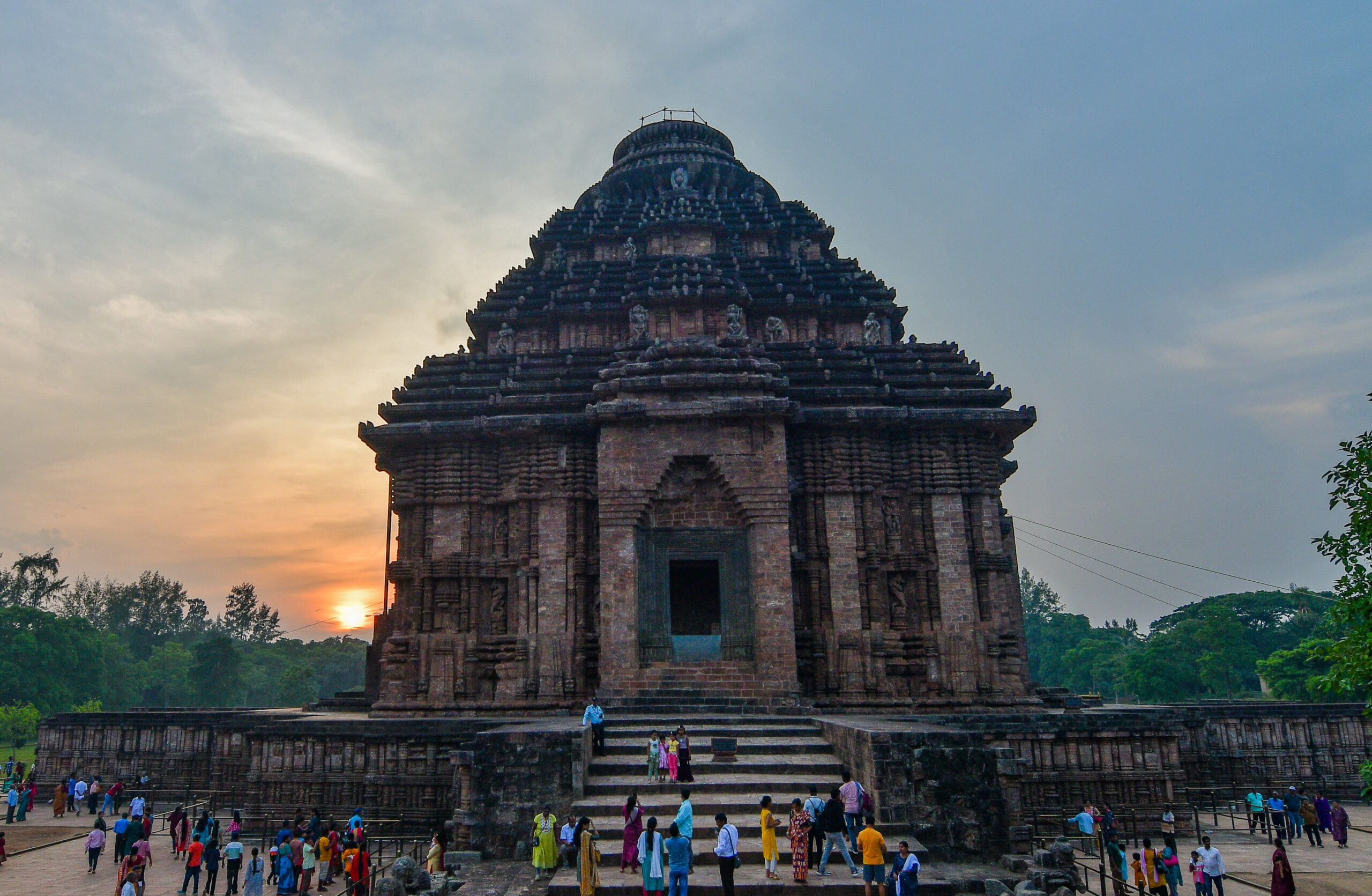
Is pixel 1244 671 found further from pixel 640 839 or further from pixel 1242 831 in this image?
pixel 640 839

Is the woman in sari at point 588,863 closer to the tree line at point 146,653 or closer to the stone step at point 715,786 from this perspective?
the stone step at point 715,786

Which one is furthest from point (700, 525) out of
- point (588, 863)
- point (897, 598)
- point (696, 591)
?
point (588, 863)

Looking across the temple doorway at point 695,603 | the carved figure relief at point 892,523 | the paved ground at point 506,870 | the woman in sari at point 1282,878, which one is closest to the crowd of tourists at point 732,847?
the paved ground at point 506,870

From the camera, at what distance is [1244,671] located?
58.1 metres

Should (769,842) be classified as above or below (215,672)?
below

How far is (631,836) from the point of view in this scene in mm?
10094

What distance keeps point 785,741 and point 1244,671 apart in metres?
58.2

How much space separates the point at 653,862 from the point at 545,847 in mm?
1941

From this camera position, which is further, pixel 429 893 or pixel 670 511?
pixel 670 511

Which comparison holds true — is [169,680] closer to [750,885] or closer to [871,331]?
[871,331]

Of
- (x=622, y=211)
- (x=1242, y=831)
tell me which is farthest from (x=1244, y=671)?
(x=622, y=211)

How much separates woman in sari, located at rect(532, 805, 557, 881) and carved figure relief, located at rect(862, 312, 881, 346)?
15.6m

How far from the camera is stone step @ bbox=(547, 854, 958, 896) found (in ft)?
31.5

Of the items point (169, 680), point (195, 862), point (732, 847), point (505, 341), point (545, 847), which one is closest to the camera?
point (732, 847)
